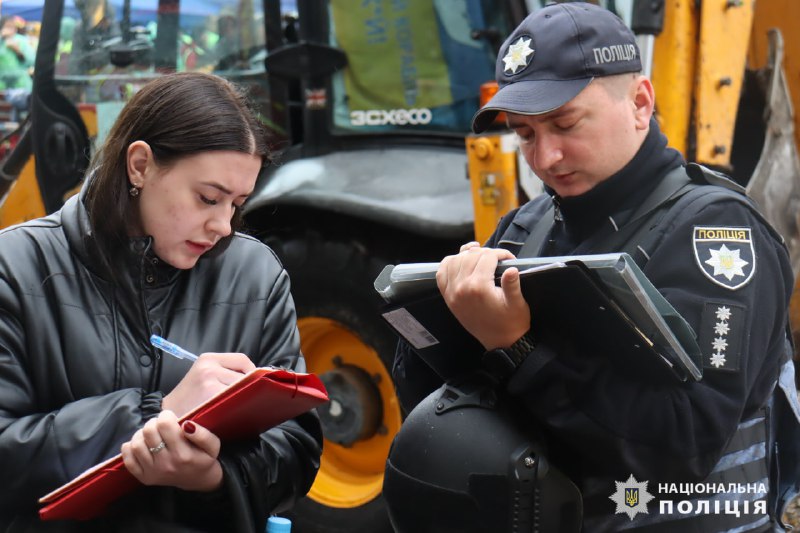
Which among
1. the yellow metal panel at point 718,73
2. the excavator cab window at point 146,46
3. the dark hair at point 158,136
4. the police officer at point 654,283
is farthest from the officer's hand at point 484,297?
the excavator cab window at point 146,46

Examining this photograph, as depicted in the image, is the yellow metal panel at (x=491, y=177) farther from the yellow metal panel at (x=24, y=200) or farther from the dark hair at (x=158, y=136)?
the yellow metal panel at (x=24, y=200)

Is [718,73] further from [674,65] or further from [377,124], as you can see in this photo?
[377,124]

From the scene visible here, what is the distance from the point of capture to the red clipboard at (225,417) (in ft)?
5.73

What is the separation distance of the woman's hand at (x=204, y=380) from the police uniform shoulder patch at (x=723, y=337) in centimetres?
75

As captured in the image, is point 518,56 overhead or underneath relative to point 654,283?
overhead

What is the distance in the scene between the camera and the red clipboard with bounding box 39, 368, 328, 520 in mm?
1745

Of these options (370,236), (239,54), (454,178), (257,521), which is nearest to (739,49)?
(454,178)

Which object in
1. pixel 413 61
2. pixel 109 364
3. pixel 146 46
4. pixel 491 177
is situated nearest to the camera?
pixel 109 364

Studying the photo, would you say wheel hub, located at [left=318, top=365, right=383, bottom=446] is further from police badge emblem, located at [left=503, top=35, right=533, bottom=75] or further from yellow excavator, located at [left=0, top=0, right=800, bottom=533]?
police badge emblem, located at [left=503, top=35, right=533, bottom=75]

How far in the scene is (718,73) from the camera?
12.5ft

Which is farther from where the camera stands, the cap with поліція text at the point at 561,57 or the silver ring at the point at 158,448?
the cap with поліція text at the point at 561,57

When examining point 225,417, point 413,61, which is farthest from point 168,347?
point 413,61

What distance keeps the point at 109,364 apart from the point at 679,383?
97cm

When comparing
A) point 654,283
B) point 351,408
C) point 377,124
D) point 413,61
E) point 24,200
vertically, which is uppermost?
point 654,283
